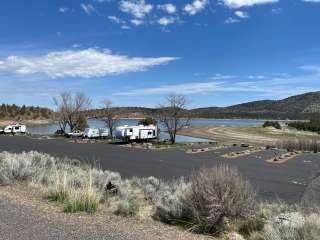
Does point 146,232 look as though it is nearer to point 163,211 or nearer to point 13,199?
point 163,211

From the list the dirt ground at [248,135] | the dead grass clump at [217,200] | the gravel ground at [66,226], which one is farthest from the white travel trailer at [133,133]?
the dead grass clump at [217,200]

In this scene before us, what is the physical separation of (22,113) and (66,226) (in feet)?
493

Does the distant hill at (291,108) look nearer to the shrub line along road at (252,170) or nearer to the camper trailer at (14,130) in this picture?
the camper trailer at (14,130)

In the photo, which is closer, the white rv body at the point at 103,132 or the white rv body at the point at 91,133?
the white rv body at the point at 91,133

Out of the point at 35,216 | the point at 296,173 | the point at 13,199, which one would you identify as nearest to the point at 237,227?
the point at 35,216

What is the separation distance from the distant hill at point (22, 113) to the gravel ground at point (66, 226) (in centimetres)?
13431

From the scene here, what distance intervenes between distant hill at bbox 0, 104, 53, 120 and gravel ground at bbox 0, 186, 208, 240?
134305mm

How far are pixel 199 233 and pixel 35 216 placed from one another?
9.46 feet

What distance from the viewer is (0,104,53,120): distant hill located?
143 m

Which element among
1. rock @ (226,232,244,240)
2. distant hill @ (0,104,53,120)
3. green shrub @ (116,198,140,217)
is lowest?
rock @ (226,232,244,240)

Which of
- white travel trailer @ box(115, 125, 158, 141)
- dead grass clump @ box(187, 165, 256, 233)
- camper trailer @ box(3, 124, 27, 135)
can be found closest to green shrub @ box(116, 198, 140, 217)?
dead grass clump @ box(187, 165, 256, 233)

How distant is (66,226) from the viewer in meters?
7.33

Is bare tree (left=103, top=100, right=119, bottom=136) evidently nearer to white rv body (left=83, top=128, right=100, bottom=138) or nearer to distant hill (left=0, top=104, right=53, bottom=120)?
white rv body (left=83, top=128, right=100, bottom=138)

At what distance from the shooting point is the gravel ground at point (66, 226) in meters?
6.75
